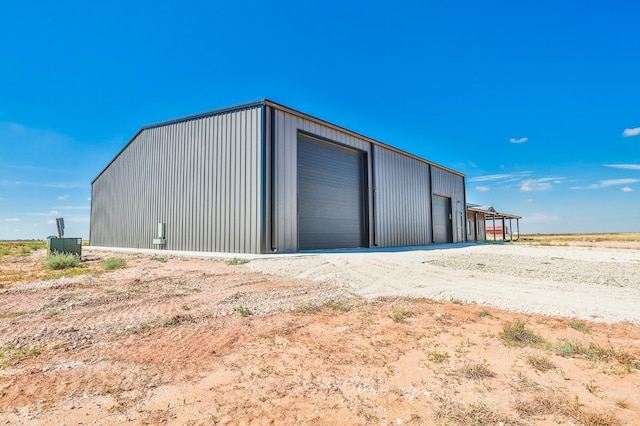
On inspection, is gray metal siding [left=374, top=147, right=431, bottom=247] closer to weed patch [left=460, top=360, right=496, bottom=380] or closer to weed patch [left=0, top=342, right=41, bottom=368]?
weed patch [left=460, top=360, right=496, bottom=380]

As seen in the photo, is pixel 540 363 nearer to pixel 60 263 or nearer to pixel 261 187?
pixel 261 187

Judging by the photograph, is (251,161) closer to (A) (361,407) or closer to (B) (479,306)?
(B) (479,306)

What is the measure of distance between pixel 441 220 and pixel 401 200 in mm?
6846

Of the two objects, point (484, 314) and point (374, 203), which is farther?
point (374, 203)

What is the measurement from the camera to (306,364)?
3.05 metres

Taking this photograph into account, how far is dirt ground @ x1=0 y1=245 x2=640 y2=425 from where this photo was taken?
7.42 ft

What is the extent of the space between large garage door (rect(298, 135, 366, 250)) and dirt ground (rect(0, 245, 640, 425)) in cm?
973

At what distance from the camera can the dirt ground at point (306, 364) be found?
7.42ft

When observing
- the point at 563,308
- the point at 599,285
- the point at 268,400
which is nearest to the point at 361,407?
the point at 268,400

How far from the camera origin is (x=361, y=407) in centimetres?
233

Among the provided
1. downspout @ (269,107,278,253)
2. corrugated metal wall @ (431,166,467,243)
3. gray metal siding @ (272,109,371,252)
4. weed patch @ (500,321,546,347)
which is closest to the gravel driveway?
weed patch @ (500,321,546,347)

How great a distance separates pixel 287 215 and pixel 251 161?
102 inches

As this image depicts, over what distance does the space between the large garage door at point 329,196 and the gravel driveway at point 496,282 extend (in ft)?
15.2

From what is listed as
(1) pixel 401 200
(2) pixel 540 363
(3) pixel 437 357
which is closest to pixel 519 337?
(2) pixel 540 363
